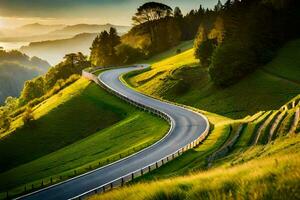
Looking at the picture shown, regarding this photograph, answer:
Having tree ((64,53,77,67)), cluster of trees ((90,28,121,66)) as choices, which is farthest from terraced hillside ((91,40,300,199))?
tree ((64,53,77,67))

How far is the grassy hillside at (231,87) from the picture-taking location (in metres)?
65.7

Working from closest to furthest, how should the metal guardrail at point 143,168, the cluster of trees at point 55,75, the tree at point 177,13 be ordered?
the metal guardrail at point 143,168 → the cluster of trees at point 55,75 → the tree at point 177,13

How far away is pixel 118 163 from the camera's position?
135ft

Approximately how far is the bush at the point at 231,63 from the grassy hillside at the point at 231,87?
1519 millimetres

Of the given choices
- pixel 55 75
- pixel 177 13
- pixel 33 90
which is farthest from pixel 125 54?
pixel 177 13

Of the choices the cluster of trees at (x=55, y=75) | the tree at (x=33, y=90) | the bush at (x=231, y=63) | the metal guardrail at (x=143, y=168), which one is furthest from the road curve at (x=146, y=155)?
the tree at (x=33, y=90)

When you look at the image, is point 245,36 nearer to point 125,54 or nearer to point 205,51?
point 205,51

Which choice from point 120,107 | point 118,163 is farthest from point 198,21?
Answer: point 118,163

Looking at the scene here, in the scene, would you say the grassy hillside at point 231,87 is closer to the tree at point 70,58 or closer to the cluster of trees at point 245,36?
the cluster of trees at point 245,36

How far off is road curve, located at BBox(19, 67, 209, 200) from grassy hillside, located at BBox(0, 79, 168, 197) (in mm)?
2176

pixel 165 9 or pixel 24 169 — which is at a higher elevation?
pixel 165 9

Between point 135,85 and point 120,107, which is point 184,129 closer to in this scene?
point 120,107

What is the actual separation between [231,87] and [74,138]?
31436 mm

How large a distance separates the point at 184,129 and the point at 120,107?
998 inches
